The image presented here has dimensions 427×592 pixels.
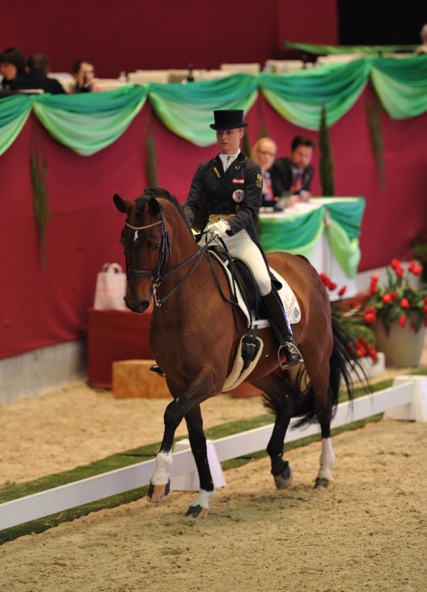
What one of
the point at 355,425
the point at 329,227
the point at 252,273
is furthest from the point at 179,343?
the point at 329,227

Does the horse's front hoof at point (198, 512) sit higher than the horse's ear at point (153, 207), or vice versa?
the horse's ear at point (153, 207)

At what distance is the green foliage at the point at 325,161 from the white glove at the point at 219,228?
6985mm

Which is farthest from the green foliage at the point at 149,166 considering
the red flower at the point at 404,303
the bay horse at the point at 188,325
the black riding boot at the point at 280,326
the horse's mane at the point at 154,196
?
the horse's mane at the point at 154,196

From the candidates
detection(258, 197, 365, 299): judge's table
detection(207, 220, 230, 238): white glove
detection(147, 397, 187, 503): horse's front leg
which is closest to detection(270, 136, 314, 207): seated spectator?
A: detection(258, 197, 365, 299): judge's table

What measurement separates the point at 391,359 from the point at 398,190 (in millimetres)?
4292

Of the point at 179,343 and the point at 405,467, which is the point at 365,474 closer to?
the point at 405,467

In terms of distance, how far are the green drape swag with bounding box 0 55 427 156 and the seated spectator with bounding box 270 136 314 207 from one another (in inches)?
37.0

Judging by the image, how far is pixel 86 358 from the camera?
36.3 ft

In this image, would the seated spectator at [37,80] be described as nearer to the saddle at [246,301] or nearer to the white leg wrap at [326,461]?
the saddle at [246,301]

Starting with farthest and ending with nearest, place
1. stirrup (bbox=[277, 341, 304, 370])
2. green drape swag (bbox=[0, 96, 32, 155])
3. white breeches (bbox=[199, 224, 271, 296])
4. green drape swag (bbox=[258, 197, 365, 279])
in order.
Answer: green drape swag (bbox=[258, 197, 365, 279])
green drape swag (bbox=[0, 96, 32, 155])
stirrup (bbox=[277, 341, 304, 370])
white breeches (bbox=[199, 224, 271, 296])

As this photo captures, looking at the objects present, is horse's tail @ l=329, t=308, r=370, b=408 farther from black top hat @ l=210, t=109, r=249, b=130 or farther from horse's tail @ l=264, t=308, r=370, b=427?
black top hat @ l=210, t=109, r=249, b=130

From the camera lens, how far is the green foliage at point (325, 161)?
44.9ft

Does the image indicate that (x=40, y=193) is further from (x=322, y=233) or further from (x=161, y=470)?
(x=161, y=470)

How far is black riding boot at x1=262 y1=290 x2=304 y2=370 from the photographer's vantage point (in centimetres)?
718
